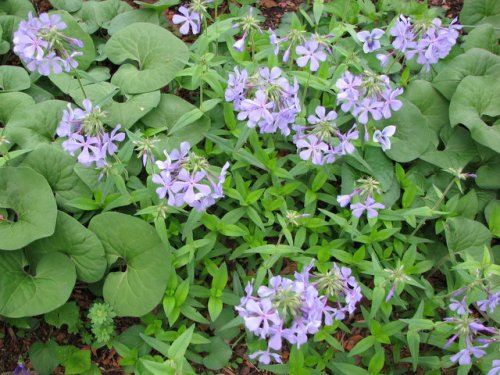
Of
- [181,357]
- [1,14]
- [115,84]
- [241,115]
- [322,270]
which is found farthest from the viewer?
[1,14]

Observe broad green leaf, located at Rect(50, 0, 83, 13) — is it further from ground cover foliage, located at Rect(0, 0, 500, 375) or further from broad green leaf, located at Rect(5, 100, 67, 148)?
broad green leaf, located at Rect(5, 100, 67, 148)

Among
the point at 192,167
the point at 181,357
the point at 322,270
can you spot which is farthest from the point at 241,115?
the point at 181,357

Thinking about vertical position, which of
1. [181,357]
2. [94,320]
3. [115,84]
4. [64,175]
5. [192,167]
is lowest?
[94,320]

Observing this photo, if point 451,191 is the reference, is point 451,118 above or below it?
above

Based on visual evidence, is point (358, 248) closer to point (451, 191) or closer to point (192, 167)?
point (451, 191)

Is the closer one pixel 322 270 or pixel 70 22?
pixel 322 270

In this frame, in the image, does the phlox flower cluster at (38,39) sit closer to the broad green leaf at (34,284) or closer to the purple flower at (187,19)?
the purple flower at (187,19)

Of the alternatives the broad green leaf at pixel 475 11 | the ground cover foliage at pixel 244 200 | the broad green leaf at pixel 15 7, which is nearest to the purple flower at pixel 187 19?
the ground cover foliage at pixel 244 200
